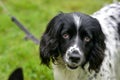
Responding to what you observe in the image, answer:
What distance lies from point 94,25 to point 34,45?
314 cm

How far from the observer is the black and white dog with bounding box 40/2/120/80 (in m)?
5.12

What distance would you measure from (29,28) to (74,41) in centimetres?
469

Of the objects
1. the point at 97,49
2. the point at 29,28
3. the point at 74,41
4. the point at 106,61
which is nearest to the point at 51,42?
the point at 74,41

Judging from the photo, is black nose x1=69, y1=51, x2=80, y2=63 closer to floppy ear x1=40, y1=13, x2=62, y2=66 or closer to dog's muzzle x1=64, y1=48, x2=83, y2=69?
dog's muzzle x1=64, y1=48, x2=83, y2=69

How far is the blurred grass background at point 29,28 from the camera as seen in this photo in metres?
7.34

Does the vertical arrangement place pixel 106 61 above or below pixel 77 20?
below

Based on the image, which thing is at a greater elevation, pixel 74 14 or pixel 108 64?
pixel 74 14

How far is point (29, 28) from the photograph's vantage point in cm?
973

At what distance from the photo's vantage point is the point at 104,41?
18.0ft

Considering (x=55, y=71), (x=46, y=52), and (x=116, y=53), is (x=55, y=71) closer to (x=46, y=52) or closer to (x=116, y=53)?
(x=46, y=52)

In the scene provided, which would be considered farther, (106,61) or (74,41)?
(106,61)

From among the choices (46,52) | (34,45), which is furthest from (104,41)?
(34,45)

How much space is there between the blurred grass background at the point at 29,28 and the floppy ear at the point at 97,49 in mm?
1073

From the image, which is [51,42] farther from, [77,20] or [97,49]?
[97,49]
